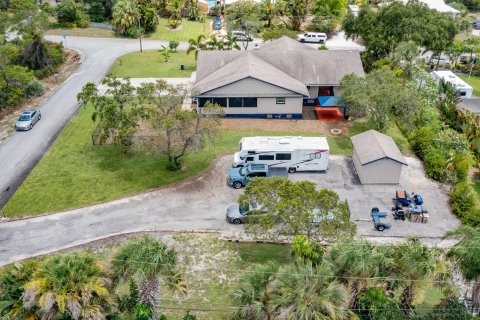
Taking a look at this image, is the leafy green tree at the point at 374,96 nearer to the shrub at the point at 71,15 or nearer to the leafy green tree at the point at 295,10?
the leafy green tree at the point at 295,10

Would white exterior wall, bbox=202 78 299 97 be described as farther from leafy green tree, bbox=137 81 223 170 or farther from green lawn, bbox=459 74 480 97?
green lawn, bbox=459 74 480 97

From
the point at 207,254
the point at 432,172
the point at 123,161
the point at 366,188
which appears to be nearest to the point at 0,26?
the point at 123,161

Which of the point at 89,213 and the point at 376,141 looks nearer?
the point at 89,213

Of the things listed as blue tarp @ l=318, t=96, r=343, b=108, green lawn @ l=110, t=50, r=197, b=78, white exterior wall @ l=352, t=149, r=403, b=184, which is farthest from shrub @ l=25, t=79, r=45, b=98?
white exterior wall @ l=352, t=149, r=403, b=184

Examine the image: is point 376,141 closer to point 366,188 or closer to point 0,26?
point 366,188

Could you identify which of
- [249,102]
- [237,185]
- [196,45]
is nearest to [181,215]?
[237,185]

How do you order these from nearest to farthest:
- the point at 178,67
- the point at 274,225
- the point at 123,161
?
the point at 274,225 → the point at 123,161 → the point at 178,67
